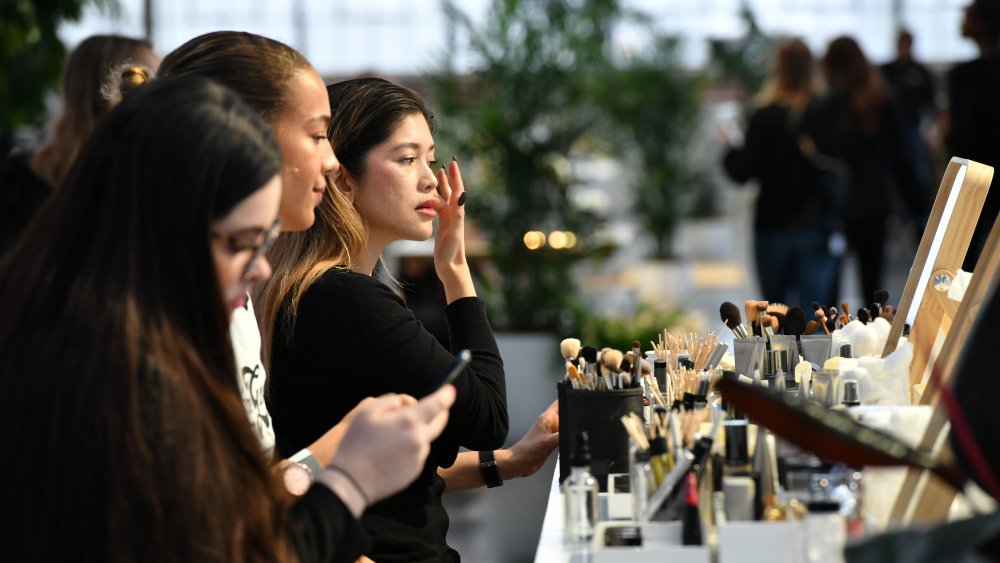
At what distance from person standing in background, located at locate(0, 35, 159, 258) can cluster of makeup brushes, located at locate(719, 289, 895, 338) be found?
6.30 ft

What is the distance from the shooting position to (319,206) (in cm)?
227

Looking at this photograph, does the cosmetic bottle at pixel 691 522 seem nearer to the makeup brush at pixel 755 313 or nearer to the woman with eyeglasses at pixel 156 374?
the woman with eyeglasses at pixel 156 374

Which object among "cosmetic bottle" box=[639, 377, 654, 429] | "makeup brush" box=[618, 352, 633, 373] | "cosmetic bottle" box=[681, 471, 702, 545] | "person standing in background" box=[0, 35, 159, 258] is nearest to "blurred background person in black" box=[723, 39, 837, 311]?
"person standing in background" box=[0, 35, 159, 258]

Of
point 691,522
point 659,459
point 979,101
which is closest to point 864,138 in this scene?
point 979,101

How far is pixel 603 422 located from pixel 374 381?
447 millimetres

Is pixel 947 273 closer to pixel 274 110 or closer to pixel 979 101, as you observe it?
pixel 274 110

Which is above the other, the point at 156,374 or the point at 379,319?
the point at 156,374

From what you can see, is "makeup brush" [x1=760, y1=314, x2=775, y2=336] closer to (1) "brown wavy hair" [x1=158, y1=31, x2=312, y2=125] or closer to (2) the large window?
(1) "brown wavy hair" [x1=158, y1=31, x2=312, y2=125]

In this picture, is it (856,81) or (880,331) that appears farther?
(856,81)

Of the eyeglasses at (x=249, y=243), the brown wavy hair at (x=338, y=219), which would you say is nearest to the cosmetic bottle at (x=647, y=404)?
the brown wavy hair at (x=338, y=219)

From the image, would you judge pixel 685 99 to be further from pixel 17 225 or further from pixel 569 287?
pixel 17 225

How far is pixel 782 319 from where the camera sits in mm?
2367

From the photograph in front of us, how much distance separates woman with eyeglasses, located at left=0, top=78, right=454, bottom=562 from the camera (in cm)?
125

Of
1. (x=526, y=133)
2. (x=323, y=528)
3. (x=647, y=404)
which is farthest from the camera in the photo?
(x=526, y=133)
